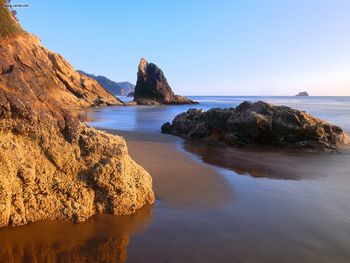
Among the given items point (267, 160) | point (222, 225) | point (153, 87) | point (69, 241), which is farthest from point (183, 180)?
point (153, 87)

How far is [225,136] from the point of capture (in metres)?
14.3

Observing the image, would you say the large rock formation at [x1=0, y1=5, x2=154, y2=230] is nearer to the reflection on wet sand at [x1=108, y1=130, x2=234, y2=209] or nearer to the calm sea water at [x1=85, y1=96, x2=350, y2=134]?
the reflection on wet sand at [x1=108, y1=130, x2=234, y2=209]

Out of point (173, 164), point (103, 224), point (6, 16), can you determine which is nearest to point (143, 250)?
point (103, 224)

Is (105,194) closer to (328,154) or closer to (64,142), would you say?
(64,142)

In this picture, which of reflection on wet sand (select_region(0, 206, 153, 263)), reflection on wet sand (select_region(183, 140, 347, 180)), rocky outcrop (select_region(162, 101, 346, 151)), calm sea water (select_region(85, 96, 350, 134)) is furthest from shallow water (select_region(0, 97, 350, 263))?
calm sea water (select_region(85, 96, 350, 134))

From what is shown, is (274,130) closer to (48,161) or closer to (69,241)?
(48,161)

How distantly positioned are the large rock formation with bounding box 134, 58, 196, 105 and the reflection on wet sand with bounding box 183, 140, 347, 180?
209 feet

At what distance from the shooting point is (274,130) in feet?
45.7

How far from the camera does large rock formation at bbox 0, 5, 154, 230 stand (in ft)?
14.8

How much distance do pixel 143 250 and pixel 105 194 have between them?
46.0 inches

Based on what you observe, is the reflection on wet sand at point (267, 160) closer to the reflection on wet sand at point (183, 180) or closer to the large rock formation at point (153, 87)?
the reflection on wet sand at point (183, 180)

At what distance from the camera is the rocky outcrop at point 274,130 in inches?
529

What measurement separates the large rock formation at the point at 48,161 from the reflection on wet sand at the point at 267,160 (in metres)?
4.20

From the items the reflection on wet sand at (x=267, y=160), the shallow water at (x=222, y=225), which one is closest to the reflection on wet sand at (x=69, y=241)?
the shallow water at (x=222, y=225)
